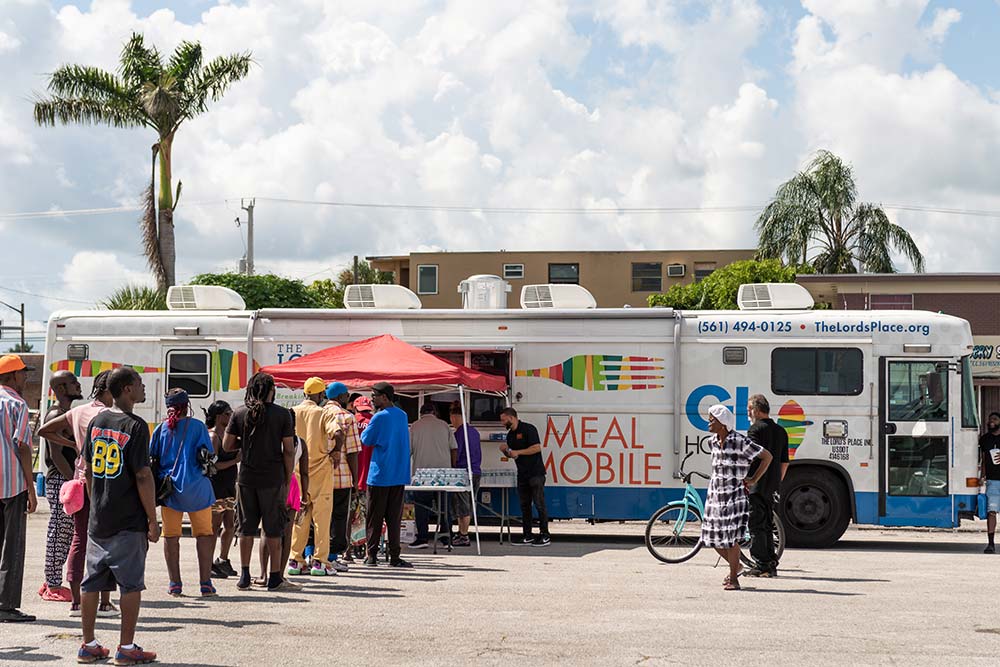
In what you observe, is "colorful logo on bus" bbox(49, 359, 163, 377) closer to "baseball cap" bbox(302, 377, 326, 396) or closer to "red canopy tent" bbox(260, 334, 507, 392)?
"red canopy tent" bbox(260, 334, 507, 392)

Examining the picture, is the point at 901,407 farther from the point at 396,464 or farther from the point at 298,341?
the point at 298,341

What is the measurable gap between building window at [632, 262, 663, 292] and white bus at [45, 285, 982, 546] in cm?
4281

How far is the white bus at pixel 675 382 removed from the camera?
1594cm

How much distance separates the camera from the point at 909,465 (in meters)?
15.9

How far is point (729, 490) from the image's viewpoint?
1165 cm

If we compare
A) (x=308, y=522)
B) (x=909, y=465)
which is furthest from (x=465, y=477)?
(x=909, y=465)

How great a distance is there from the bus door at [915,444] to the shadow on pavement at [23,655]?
11.0 metres

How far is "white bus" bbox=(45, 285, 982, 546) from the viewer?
52.3 feet

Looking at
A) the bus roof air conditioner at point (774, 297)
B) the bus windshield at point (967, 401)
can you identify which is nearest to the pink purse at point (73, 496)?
the bus roof air conditioner at point (774, 297)

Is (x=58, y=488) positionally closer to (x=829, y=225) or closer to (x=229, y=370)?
(x=229, y=370)

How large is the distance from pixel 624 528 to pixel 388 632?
35.6ft

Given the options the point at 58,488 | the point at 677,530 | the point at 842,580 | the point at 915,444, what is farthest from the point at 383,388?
the point at 915,444

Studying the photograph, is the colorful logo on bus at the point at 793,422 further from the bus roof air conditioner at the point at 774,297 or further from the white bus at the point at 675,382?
the bus roof air conditioner at the point at 774,297

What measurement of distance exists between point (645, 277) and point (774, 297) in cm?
4300
